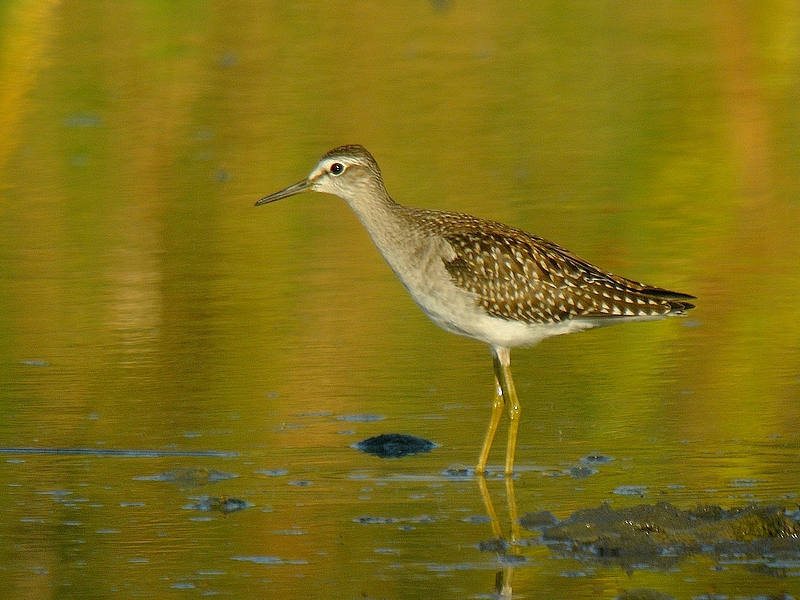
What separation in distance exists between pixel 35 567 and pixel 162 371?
3.23 metres

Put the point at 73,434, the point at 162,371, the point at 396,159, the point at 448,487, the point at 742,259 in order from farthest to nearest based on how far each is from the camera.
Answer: the point at 396,159 < the point at 742,259 < the point at 162,371 < the point at 73,434 < the point at 448,487

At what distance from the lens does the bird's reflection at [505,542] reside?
6.37 m

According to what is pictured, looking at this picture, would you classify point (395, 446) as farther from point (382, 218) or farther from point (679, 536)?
point (679, 536)

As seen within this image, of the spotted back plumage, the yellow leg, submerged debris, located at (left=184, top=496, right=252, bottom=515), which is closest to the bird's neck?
the spotted back plumage

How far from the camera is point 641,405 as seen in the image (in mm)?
8984

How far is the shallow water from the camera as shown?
23.1 ft

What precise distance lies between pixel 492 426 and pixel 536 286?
0.89 m

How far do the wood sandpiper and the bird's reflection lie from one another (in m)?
0.89

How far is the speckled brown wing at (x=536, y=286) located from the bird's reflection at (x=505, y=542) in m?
1.22

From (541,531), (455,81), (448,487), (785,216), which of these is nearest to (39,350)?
(448,487)

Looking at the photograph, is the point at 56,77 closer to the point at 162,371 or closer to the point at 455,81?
the point at 455,81

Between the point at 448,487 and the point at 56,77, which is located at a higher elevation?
the point at 56,77

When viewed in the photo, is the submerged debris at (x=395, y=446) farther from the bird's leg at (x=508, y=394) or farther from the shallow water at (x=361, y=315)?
the bird's leg at (x=508, y=394)

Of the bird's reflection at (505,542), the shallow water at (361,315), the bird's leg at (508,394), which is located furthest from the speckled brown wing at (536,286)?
the bird's reflection at (505,542)
